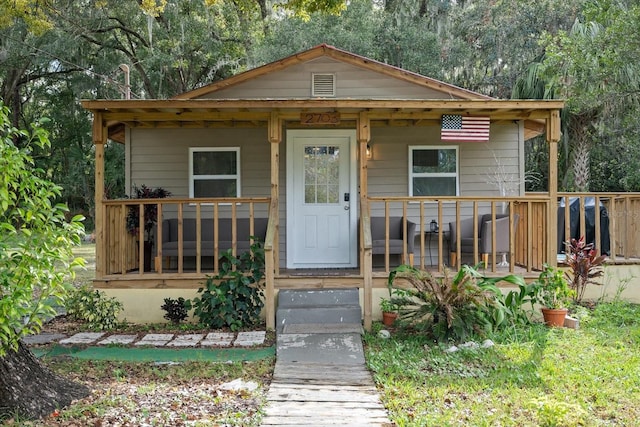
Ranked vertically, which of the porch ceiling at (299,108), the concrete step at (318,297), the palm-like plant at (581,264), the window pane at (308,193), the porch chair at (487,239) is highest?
the porch ceiling at (299,108)

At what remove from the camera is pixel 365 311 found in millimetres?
6586

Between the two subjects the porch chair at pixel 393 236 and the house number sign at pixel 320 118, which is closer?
the house number sign at pixel 320 118

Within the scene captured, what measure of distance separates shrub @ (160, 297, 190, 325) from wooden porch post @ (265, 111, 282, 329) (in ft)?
3.62

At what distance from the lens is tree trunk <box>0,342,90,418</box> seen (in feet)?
12.6

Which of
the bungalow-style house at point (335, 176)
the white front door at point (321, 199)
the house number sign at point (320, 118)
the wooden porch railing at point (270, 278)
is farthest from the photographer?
the white front door at point (321, 199)

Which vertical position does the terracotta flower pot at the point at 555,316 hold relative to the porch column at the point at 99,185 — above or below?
below

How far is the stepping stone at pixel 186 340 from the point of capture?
19.9 ft

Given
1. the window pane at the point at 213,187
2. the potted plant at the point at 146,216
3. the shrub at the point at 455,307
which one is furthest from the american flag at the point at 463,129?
the potted plant at the point at 146,216

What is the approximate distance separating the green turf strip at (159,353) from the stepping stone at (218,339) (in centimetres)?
18

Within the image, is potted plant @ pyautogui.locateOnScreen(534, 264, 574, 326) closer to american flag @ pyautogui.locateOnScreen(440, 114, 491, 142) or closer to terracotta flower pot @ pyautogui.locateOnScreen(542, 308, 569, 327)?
terracotta flower pot @ pyautogui.locateOnScreen(542, 308, 569, 327)

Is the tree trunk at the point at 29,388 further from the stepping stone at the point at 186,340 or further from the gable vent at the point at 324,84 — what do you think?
the gable vent at the point at 324,84

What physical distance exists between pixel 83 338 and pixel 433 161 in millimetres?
5610

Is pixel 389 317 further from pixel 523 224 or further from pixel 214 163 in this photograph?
pixel 214 163

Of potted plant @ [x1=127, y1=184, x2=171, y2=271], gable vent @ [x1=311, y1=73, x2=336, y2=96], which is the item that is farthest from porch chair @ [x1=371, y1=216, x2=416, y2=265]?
potted plant @ [x1=127, y1=184, x2=171, y2=271]
